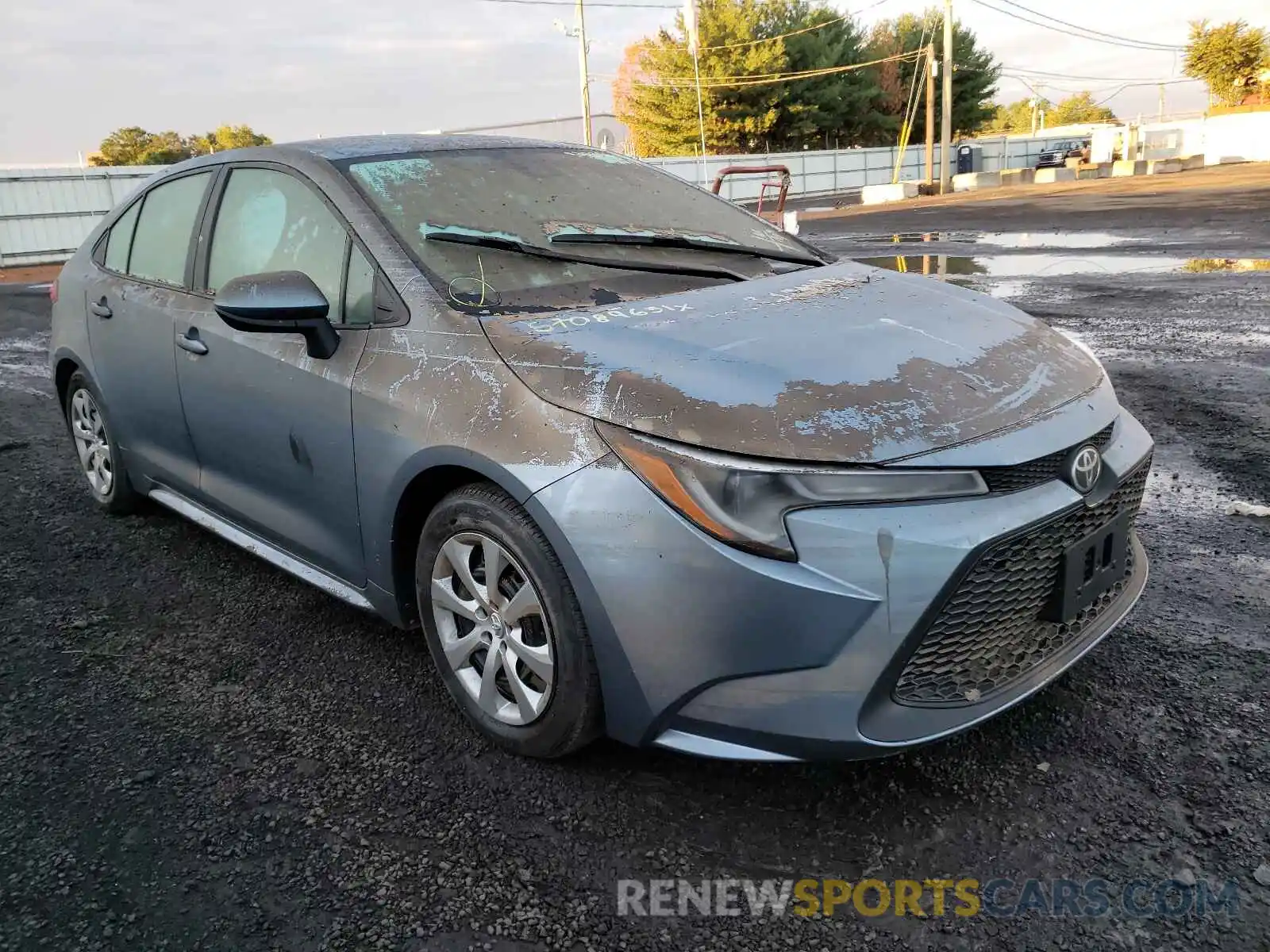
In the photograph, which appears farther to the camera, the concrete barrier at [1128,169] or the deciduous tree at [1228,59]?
the deciduous tree at [1228,59]

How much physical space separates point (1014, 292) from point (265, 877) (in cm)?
912

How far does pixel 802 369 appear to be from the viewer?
87.4 inches

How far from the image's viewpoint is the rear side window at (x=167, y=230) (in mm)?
3648

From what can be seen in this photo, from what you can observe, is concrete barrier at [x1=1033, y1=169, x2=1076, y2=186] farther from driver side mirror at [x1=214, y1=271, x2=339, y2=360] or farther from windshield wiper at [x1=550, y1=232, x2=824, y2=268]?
driver side mirror at [x1=214, y1=271, x2=339, y2=360]

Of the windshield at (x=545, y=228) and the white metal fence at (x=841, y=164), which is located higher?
the white metal fence at (x=841, y=164)

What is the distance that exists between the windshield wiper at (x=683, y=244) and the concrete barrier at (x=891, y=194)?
97.1 ft

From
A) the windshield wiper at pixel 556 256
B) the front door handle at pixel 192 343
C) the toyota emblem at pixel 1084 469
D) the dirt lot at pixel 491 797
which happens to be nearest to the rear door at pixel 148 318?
the front door handle at pixel 192 343

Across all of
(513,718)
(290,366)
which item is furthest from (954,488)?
(290,366)

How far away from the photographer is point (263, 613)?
3482 mm

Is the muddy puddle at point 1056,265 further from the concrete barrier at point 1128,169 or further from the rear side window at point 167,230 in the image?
the concrete barrier at point 1128,169

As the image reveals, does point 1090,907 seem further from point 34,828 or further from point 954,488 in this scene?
point 34,828

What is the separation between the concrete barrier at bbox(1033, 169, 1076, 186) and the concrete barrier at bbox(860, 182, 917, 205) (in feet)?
16.8

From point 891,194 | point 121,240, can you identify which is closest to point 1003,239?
point 121,240

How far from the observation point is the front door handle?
3348mm
